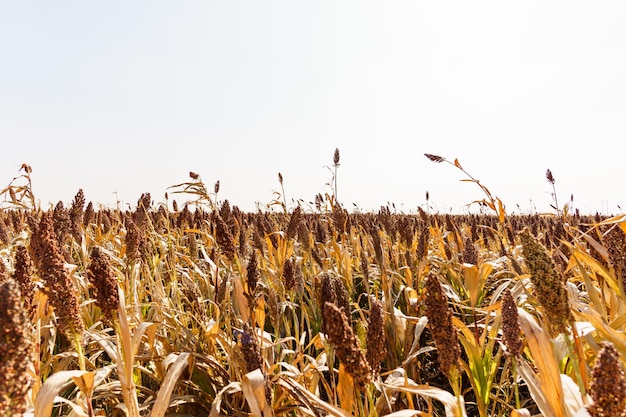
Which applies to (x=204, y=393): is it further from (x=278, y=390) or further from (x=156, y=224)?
(x=156, y=224)

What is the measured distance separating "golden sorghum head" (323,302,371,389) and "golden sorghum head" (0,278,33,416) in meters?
0.57

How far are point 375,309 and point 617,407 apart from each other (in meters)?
0.66

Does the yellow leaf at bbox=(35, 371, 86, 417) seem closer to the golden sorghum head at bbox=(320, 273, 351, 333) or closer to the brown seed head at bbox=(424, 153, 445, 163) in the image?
the golden sorghum head at bbox=(320, 273, 351, 333)

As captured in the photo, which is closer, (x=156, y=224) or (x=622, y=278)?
(x=622, y=278)

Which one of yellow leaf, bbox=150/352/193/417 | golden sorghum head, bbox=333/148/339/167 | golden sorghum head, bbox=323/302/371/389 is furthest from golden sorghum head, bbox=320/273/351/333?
golden sorghum head, bbox=333/148/339/167

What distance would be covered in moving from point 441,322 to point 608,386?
429mm

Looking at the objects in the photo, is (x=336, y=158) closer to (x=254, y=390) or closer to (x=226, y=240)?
(x=226, y=240)

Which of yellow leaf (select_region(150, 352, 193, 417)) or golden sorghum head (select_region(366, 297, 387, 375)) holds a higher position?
golden sorghum head (select_region(366, 297, 387, 375))

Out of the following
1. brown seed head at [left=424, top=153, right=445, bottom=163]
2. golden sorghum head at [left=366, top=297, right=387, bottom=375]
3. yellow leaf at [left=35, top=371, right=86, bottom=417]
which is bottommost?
yellow leaf at [left=35, top=371, right=86, bottom=417]

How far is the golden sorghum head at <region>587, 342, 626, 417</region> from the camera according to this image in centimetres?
67

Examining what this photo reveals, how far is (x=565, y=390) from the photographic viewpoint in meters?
1.23

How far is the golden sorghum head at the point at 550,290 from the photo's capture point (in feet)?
3.41

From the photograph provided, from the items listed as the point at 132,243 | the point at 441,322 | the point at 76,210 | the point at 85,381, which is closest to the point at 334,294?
the point at 441,322

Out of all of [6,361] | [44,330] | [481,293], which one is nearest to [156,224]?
[44,330]
